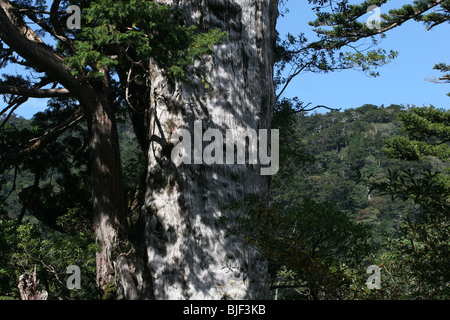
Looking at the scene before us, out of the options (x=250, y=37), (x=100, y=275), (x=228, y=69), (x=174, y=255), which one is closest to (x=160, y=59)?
(x=228, y=69)

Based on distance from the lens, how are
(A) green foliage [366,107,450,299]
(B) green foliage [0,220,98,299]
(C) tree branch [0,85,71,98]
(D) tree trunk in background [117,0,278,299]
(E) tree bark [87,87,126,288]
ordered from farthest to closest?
(E) tree bark [87,87,126,288], (C) tree branch [0,85,71,98], (B) green foliage [0,220,98,299], (D) tree trunk in background [117,0,278,299], (A) green foliage [366,107,450,299]

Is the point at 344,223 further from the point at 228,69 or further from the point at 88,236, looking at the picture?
the point at 88,236

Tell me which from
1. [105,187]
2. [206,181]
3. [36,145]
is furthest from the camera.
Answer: [36,145]

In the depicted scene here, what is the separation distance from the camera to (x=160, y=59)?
18.1 feet

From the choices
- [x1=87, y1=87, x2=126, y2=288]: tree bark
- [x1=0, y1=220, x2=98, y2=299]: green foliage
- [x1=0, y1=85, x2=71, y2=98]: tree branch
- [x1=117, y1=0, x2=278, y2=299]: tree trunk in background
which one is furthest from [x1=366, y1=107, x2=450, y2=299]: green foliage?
[x1=0, y1=85, x2=71, y2=98]: tree branch

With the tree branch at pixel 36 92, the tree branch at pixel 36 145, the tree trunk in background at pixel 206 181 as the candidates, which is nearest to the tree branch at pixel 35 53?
the tree branch at pixel 36 92

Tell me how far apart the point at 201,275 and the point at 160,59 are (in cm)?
231

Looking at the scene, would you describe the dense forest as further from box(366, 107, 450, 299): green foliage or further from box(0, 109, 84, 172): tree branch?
box(0, 109, 84, 172): tree branch

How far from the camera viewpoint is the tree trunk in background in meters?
5.81

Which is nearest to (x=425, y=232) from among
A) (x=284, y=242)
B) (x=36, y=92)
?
(x=284, y=242)

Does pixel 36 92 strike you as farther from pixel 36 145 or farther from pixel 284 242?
pixel 284 242

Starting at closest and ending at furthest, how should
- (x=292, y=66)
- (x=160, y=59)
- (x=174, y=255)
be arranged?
(x=160, y=59), (x=174, y=255), (x=292, y=66)

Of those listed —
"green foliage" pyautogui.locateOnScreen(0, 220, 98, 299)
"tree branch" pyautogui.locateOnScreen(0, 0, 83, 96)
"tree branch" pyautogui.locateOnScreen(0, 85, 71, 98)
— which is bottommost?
"green foliage" pyautogui.locateOnScreen(0, 220, 98, 299)

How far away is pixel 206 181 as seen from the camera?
6023 millimetres
